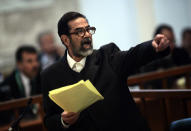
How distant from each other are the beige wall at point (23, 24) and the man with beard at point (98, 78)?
15.8ft

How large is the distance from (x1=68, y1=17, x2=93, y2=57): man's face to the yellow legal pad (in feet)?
1.08

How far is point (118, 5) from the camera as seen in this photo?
8250mm

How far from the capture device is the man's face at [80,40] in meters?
2.46

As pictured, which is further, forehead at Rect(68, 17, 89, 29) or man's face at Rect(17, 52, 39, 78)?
man's face at Rect(17, 52, 39, 78)

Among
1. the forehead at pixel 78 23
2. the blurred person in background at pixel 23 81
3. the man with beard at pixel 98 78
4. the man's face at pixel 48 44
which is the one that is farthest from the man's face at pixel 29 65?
the forehead at pixel 78 23

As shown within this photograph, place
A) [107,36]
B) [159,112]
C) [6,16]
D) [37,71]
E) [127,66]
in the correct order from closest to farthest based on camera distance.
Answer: [127,66] → [159,112] → [37,71] → [6,16] → [107,36]

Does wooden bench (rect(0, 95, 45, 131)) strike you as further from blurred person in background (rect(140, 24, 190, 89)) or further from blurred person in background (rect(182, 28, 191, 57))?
blurred person in background (rect(182, 28, 191, 57))

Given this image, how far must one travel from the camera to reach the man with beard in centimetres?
241

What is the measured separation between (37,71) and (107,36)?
329 centimetres

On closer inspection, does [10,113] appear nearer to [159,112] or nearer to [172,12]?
[159,112]

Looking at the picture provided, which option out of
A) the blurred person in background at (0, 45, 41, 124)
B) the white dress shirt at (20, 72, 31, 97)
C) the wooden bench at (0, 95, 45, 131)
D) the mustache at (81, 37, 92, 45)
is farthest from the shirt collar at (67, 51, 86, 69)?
the white dress shirt at (20, 72, 31, 97)

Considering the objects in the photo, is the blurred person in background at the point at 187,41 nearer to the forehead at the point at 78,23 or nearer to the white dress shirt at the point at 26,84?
the white dress shirt at the point at 26,84

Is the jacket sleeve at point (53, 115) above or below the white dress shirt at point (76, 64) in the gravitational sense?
below

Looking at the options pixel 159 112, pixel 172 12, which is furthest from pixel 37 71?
pixel 172 12
